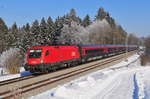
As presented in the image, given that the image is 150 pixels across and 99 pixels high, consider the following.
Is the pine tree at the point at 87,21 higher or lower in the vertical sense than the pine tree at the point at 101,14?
lower

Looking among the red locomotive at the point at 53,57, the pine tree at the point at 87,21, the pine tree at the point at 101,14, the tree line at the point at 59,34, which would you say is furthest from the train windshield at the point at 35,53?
the pine tree at the point at 101,14

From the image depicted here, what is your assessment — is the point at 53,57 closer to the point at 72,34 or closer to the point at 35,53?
the point at 35,53

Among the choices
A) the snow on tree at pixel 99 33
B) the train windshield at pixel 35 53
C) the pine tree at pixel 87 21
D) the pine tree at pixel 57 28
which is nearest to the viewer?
the train windshield at pixel 35 53

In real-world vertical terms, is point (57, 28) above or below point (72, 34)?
above

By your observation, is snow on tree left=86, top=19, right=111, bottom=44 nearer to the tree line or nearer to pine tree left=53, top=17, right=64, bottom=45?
the tree line

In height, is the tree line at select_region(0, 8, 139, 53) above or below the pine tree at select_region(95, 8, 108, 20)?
below

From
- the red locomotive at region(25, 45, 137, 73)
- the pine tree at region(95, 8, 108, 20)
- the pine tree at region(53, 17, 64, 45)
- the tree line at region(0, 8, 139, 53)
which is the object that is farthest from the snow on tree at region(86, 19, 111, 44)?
the red locomotive at region(25, 45, 137, 73)

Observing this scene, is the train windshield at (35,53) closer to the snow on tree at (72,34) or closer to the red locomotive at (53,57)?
the red locomotive at (53,57)

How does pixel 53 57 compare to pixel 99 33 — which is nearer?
pixel 53 57

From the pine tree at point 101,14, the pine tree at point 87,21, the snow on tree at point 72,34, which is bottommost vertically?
the snow on tree at point 72,34

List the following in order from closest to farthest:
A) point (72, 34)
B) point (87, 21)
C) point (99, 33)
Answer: point (72, 34), point (99, 33), point (87, 21)

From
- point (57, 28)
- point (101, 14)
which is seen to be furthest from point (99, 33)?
point (101, 14)

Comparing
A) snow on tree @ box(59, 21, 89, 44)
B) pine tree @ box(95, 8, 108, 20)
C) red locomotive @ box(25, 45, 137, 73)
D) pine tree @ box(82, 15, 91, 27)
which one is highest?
pine tree @ box(95, 8, 108, 20)

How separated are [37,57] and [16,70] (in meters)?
4.37
